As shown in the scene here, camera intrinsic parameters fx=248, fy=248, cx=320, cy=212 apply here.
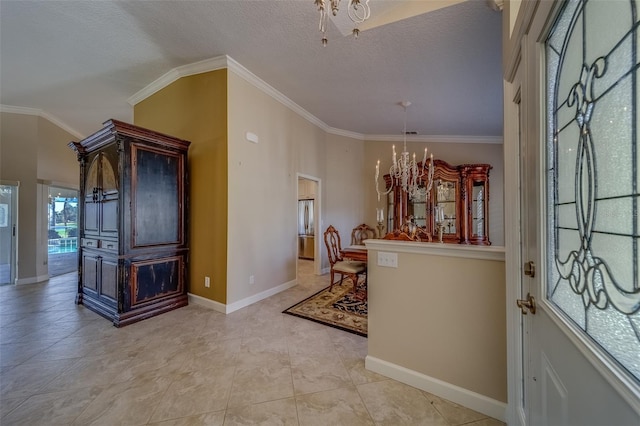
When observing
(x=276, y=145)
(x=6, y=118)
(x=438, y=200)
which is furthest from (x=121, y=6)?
(x=438, y=200)

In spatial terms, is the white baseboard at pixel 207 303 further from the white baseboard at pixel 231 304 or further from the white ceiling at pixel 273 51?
the white ceiling at pixel 273 51

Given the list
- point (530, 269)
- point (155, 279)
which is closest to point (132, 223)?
point (155, 279)

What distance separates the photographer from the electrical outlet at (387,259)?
1.83 m

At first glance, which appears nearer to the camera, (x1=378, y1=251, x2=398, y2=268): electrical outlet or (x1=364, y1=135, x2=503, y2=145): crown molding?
(x1=378, y1=251, x2=398, y2=268): electrical outlet

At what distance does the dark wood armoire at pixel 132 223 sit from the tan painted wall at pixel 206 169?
137mm

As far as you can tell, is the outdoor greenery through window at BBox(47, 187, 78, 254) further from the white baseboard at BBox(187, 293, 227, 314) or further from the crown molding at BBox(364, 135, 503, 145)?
the crown molding at BBox(364, 135, 503, 145)

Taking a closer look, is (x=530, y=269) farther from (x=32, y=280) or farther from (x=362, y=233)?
(x=32, y=280)

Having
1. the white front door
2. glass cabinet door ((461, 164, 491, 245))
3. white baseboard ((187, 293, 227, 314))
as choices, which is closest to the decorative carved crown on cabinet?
glass cabinet door ((461, 164, 491, 245))

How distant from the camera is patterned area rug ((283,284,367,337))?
2.77 metres

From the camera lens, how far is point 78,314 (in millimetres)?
3027

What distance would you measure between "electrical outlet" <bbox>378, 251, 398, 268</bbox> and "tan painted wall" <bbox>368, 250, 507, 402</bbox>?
0.03 metres

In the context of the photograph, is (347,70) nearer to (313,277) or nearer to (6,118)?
(313,277)

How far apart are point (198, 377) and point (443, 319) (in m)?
1.84

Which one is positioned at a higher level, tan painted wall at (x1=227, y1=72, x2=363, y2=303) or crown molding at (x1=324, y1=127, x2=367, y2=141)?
crown molding at (x1=324, y1=127, x2=367, y2=141)
